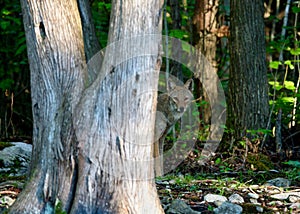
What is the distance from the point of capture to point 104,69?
13.9 ft

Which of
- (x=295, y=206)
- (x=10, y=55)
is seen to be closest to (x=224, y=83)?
(x=10, y=55)

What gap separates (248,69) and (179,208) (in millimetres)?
2959

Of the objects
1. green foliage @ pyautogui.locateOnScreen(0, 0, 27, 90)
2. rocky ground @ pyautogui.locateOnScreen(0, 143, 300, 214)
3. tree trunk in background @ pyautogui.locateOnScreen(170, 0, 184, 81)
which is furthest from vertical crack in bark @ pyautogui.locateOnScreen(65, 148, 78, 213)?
green foliage @ pyautogui.locateOnScreen(0, 0, 27, 90)

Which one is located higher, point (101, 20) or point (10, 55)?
point (101, 20)

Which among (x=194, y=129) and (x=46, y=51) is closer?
(x=46, y=51)

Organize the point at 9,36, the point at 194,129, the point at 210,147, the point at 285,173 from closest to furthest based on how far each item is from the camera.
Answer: the point at 285,173 < the point at 210,147 < the point at 194,129 < the point at 9,36

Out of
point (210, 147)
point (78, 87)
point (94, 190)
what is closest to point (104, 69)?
point (78, 87)

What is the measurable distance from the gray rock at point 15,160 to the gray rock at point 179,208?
2.38 meters

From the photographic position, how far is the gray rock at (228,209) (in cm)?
468

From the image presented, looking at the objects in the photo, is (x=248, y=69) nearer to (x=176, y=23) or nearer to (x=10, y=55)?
(x=176, y=23)

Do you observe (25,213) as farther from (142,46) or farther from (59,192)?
(142,46)

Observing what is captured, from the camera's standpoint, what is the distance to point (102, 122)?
4.16 meters

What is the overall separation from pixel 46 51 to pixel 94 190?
1238mm

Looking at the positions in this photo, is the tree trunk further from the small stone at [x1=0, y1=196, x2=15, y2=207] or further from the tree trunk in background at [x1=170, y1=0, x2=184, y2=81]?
the tree trunk in background at [x1=170, y1=0, x2=184, y2=81]
